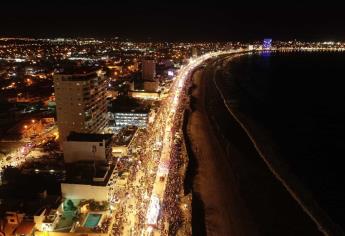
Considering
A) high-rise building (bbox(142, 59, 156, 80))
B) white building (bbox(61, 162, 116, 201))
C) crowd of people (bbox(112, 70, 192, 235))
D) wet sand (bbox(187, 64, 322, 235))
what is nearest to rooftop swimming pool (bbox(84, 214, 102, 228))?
crowd of people (bbox(112, 70, 192, 235))

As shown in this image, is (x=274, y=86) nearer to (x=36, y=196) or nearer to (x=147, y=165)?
(x=147, y=165)

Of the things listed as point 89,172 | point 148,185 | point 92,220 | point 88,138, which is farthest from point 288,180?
point 92,220

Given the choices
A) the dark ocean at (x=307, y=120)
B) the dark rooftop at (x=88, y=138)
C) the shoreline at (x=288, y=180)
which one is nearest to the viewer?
the shoreline at (x=288, y=180)

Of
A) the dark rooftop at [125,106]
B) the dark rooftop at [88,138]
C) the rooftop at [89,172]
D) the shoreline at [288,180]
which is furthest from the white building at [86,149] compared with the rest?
the dark rooftop at [125,106]

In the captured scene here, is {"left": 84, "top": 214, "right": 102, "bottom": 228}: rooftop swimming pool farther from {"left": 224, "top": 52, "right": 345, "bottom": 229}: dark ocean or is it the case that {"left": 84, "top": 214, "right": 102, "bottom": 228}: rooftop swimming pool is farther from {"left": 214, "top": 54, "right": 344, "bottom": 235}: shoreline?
{"left": 224, "top": 52, "right": 345, "bottom": 229}: dark ocean

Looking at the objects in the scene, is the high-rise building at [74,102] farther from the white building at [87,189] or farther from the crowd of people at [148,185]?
the white building at [87,189]

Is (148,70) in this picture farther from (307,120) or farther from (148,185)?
(148,185)

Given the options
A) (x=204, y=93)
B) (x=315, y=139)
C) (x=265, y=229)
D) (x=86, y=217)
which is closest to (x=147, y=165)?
(x=86, y=217)
